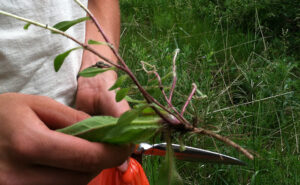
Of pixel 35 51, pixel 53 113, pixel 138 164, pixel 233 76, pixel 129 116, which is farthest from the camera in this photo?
pixel 233 76

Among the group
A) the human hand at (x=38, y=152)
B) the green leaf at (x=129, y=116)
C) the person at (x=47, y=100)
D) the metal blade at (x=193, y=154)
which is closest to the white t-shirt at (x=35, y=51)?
the person at (x=47, y=100)

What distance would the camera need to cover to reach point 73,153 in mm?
784

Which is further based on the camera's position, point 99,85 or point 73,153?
point 99,85

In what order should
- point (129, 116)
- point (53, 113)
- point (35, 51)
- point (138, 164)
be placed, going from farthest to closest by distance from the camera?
point (138, 164) < point (35, 51) < point (53, 113) < point (129, 116)

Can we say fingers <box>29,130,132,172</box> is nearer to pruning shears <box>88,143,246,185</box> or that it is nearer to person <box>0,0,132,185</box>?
person <box>0,0,132,185</box>

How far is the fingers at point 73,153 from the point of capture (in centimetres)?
77

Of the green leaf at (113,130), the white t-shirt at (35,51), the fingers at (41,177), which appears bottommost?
the fingers at (41,177)

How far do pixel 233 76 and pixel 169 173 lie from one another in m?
1.66

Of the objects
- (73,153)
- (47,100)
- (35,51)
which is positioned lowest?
(73,153)

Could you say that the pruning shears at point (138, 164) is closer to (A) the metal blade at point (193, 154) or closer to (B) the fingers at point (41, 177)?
(A) the metal blade at point (193, 154)

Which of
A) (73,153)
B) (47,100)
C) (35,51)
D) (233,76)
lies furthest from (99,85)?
(233,76)

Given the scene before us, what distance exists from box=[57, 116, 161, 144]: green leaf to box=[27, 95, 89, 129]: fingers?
5 centimetres

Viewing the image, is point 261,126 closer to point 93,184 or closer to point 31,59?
point 93,184

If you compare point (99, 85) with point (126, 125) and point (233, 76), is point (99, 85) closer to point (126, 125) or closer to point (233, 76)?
point (126, 125)
